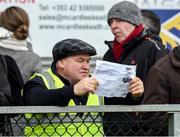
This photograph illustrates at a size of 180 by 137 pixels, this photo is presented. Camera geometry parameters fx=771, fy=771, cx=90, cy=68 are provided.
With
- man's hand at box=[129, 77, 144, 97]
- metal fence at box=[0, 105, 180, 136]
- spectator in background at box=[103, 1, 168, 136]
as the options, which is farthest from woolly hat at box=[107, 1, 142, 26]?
man's hand at box=[129, 77, 144, 97]

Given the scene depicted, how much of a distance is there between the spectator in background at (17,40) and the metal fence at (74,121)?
1.73 meters

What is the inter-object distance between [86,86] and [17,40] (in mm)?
2263

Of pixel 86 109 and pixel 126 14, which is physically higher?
pixel 126 14

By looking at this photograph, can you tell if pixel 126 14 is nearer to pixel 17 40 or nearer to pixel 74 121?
pixel 17 40

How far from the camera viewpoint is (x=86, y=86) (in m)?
4.51

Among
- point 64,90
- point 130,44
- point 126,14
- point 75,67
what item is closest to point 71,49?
point 75,67

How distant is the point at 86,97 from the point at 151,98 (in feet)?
1.42

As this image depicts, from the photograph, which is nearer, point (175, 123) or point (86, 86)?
point (175, 123)

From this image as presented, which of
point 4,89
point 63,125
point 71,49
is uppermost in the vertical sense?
point 71,49

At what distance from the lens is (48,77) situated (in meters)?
5.02

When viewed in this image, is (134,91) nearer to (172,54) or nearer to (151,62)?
(172,54)

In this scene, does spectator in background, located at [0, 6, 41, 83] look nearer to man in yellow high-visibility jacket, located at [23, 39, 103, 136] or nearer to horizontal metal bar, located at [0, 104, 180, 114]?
man in yellow high-visibility jacket, located at [23, 39, 103, 136]

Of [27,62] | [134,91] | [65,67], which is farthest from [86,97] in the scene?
[27,62]

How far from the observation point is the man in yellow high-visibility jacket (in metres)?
4.64
